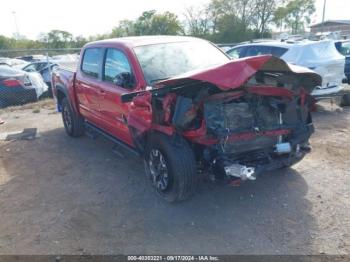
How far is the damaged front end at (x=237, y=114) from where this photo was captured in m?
3.65

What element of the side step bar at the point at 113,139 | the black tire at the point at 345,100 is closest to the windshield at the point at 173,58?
the side step bar at the point at 113,139

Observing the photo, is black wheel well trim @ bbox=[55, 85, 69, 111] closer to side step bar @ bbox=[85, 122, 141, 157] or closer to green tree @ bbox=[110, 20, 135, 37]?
side step bar @ bbox=[85, 122, 141, 157]

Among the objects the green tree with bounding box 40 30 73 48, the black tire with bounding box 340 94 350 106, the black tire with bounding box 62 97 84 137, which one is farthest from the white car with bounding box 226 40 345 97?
the green tree with bounding box 40 30 73 48

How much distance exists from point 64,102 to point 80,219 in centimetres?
387

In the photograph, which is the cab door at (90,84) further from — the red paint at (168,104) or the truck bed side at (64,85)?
the red paint at (168,104)

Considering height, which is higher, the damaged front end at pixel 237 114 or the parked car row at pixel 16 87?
the damaged front end at pixel 237 114

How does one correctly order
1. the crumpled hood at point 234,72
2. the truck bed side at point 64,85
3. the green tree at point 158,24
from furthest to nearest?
the green tree at point 158,24 → the truck bed side at point 64,85 → the crumpled hood at point 234,72

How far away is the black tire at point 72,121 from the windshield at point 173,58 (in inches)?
108

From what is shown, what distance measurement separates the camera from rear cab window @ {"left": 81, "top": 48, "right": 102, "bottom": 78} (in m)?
5.68

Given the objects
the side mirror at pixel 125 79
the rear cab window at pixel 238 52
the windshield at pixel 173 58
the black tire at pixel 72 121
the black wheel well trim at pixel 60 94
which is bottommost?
the black tire at pixel 72 121

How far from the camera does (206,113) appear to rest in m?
3.70

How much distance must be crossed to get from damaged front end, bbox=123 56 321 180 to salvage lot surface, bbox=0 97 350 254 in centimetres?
53

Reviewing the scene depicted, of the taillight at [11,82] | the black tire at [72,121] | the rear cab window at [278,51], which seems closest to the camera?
the black tire at [72,121]

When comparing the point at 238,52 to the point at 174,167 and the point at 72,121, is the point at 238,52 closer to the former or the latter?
the point at 72,121
